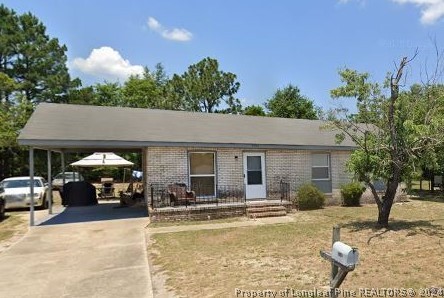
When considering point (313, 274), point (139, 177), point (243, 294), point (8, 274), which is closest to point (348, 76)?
point (313, 274)

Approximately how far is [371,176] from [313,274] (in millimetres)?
5445

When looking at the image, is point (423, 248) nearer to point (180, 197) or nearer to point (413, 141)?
point (413, 141)

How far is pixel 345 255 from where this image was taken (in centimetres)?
372

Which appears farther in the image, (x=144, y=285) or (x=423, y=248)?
Answer: (x=423, y=248)

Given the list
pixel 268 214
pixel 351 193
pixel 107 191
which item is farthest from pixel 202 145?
pixel 107 191

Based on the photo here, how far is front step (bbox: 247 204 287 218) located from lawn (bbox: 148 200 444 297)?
1.63 metres

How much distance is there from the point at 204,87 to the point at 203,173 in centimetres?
3029

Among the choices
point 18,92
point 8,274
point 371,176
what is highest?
point 18,92

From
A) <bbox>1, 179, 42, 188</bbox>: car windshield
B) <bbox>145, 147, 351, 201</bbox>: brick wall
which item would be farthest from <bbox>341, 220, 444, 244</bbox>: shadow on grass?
<bbox>1, 179, 42, 188</bbox>: car windshield

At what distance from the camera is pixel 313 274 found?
6512 millimetres

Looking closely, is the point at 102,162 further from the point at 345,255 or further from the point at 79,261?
the point at 345,255

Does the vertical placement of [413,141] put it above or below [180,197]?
above

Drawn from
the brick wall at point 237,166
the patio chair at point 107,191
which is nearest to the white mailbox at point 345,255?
the brick wall at point 237,166

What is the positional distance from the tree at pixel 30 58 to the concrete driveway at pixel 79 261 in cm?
2727
